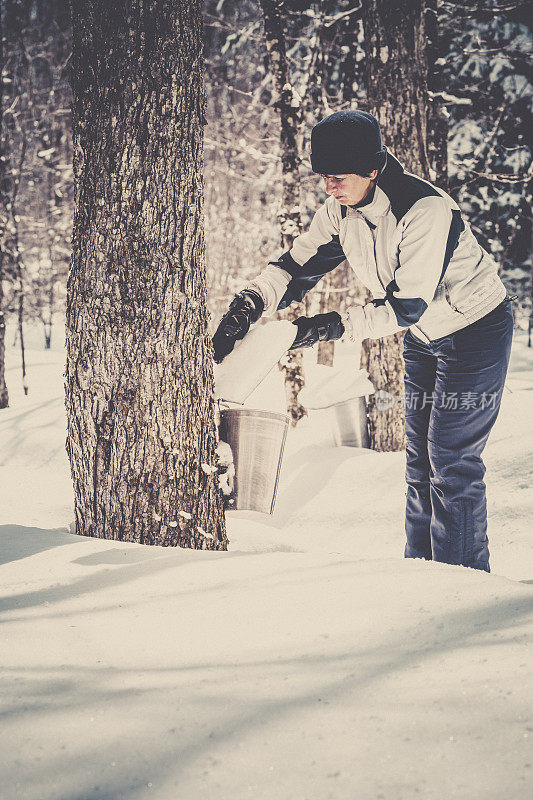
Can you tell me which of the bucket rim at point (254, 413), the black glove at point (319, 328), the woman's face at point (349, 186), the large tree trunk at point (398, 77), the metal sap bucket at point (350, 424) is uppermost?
the large tree trunk at point (398, 77)

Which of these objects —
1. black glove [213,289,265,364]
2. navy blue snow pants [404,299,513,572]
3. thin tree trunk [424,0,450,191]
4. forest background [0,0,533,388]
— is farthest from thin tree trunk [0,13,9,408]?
navy blue snow pants [404,299,513,572]

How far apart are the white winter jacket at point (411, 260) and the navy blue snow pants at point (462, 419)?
3.2 inches

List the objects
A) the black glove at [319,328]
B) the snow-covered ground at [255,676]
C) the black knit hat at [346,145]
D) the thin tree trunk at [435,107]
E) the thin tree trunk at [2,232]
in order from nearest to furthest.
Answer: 1. the snow-covered ground at [255,676]
2. the black knit hat at [346,145]
3. the black glove at [319,328]
4. the thin tree trunk at [435,107]
5. the thin tree trunk at [2,232]

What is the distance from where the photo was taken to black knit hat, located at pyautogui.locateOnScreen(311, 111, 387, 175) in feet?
7.11

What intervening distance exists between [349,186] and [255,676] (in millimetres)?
1681

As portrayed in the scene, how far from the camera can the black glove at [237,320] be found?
2.48 meters

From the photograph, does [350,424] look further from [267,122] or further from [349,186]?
[267,122]

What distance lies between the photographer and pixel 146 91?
2375mm

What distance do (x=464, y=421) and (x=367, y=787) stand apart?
171cm

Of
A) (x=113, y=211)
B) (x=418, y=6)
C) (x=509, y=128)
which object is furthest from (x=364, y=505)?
(x=509, y=128)

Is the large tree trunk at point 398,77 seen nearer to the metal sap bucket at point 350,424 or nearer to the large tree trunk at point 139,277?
the metal sap bucket at point 350,424

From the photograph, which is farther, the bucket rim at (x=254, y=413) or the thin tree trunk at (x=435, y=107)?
the thin tree trunk at (x=435, y=107)

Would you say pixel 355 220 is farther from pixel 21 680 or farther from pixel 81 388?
pixel 21 680

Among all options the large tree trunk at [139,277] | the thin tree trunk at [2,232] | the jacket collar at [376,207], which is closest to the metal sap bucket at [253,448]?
the large tree trunk at [139,277]
